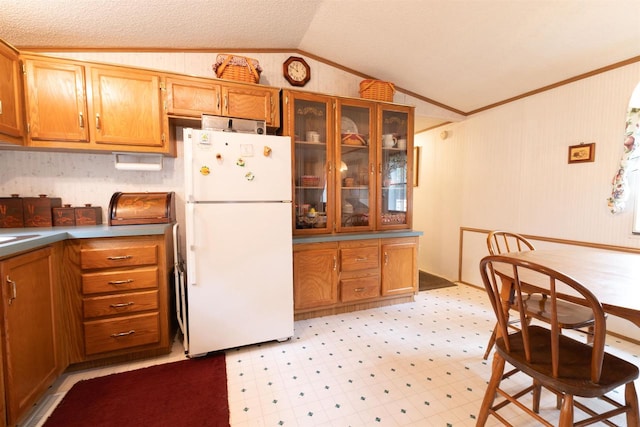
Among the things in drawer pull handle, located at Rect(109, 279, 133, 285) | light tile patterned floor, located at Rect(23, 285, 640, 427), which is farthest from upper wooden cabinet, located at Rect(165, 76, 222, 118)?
light tile patterned floor, located at Rect(23, 285, 640, 427)

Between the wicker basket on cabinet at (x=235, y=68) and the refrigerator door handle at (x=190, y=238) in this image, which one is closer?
the refrigerator door handle at (x=190, y=238)

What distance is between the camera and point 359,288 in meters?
2.60

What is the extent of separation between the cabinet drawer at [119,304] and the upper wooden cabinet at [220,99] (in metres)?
1.34

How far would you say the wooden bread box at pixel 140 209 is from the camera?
2.00m

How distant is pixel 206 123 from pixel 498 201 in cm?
308

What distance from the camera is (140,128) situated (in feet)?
6.44

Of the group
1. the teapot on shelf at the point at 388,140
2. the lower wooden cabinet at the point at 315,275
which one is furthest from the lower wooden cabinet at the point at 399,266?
the teapot on shelf at the point at 388,140

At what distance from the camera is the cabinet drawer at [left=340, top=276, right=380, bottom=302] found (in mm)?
2541

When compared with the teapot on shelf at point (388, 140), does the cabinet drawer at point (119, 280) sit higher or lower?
lower

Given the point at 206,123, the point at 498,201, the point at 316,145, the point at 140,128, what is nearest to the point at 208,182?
the point at 206,123

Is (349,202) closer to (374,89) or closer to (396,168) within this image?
(396,168)

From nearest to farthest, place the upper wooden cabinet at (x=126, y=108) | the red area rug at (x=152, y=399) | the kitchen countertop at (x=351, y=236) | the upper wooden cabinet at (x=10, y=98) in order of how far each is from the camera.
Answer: the red area rug at (x=152, y=399) → the upper wooden cabinet at (x=10, y=98) → the upper wooden cabinet at (x=126, y=108) → the kitchen countertop at (x=351, y=236)

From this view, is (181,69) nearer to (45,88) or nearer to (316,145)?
(45,88)

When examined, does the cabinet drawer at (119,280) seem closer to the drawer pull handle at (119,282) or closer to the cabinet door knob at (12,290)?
the drawer pull handle at (119,282)
